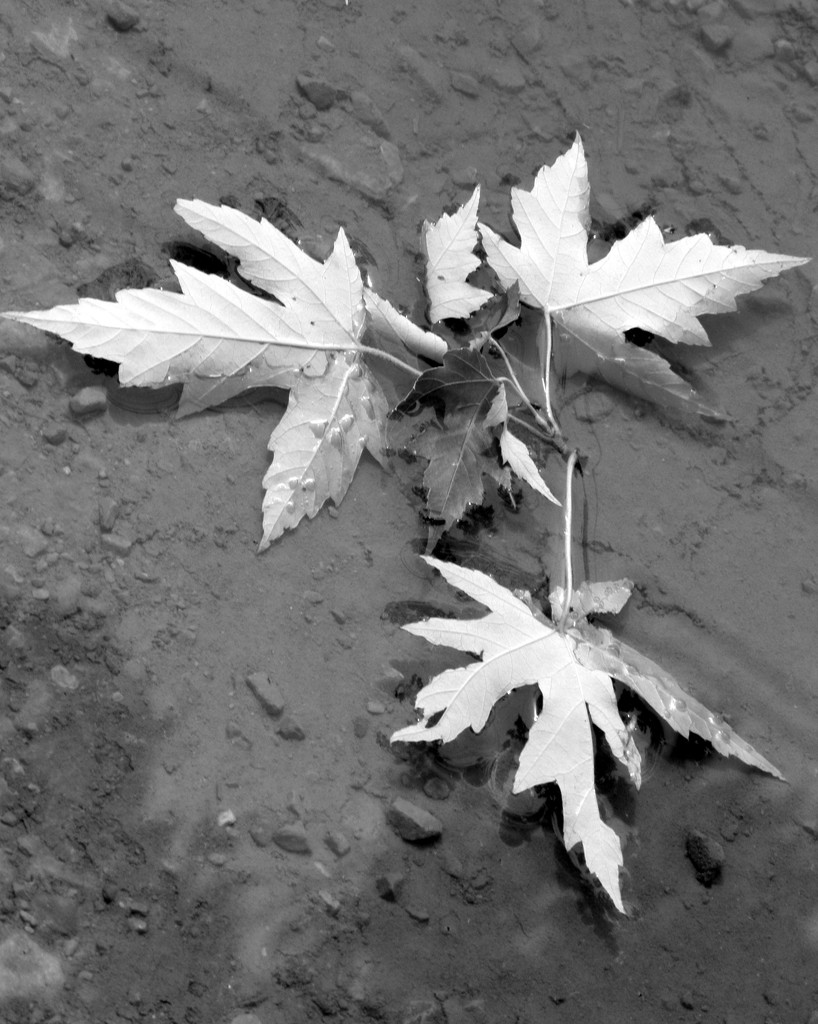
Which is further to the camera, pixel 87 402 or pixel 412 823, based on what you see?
pixel 87 402

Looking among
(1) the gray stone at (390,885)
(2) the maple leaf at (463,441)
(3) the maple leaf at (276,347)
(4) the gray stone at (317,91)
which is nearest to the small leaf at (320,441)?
(3) the maple leaf at (276,347)

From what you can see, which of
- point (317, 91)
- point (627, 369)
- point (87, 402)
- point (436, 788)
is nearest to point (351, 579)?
point (436, 788)

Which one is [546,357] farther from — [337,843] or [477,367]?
[337,843]

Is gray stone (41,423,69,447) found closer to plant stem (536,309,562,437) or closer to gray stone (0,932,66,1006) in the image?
gray stone (0,932,66,1006)

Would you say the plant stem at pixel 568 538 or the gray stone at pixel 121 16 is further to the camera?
the gray stone at pixel 121 16

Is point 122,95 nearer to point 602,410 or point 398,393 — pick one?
point 398,393

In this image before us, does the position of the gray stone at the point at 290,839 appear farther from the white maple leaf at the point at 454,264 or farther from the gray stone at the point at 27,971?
the white maple leaf at the point at 454,264

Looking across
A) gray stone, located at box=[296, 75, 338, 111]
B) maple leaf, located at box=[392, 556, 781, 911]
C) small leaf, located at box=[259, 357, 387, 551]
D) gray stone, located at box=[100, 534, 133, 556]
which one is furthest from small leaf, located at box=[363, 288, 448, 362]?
gray stone, located at box=[100, 534, 133, 556]
